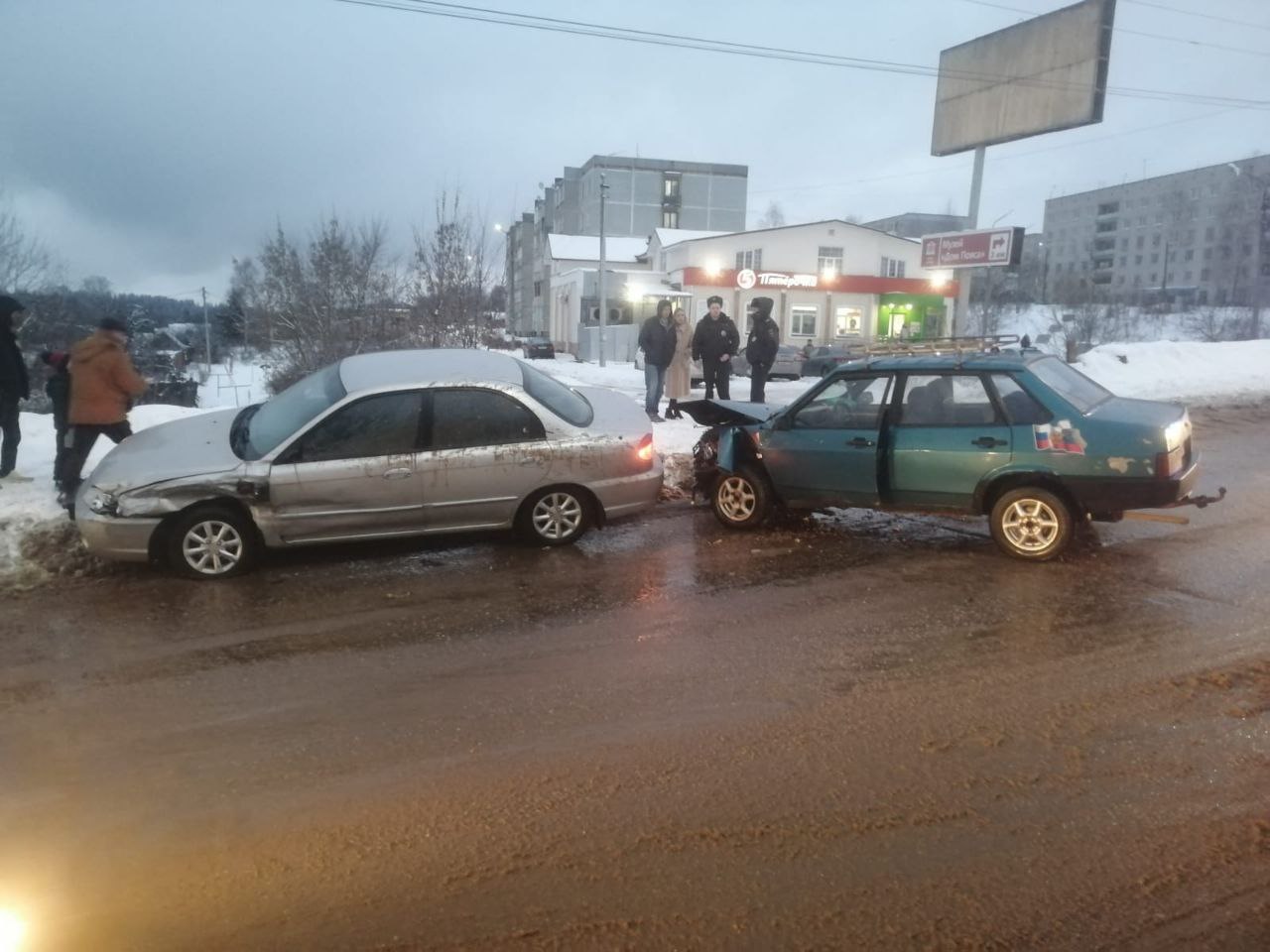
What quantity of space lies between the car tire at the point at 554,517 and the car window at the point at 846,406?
6.52ft

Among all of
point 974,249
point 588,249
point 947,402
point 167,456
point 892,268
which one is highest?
point 588,249

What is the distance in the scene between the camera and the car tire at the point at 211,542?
636cm

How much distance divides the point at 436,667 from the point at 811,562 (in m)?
3.18

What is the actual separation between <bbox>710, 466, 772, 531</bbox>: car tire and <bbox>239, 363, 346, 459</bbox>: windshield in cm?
331

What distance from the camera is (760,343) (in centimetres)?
1290

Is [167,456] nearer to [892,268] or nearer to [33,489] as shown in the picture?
[33,489]

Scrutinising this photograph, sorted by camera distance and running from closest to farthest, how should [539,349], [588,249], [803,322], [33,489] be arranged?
1. [33,489]
2. [539,349]
3. [803,322]
4. [588,249]

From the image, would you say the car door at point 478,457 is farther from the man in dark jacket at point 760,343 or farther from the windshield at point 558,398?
the man in dark jacket at point 760,343

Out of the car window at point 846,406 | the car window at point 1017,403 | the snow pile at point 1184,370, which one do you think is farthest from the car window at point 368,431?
the snow pile at point 1184,370

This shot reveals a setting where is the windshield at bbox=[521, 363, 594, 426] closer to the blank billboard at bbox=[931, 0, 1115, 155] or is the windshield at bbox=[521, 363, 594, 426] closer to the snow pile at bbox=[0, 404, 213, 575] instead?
the snow pile at bbox=[0, 404, 213, 575]

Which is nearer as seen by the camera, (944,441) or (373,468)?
(373,468)

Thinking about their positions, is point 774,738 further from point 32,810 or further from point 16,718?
point 16,718

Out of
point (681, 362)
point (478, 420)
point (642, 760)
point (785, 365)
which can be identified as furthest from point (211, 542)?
point (785, 365)

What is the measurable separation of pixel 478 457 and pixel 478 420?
30 centimetres
